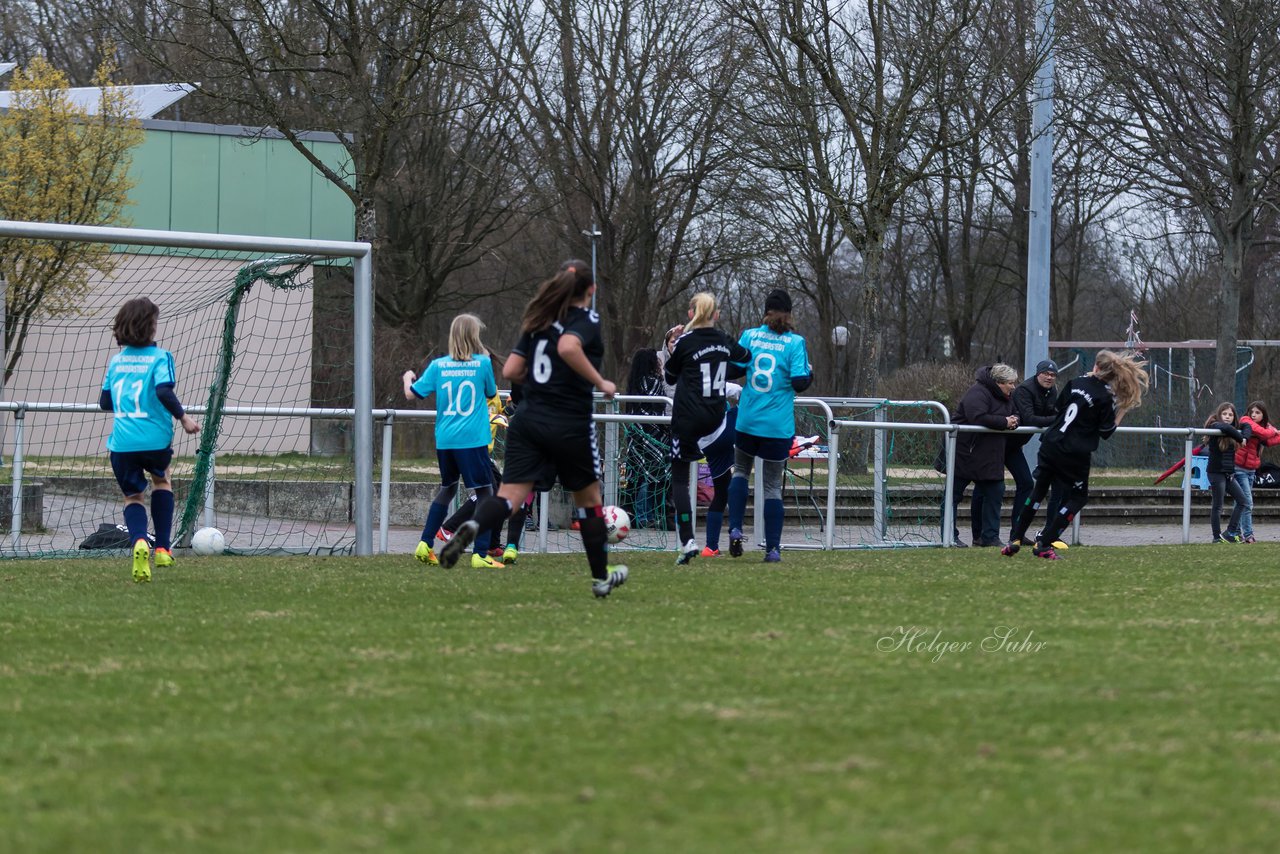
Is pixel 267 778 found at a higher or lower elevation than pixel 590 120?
lower

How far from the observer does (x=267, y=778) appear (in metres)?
3.88

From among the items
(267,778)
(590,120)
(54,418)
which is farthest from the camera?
(590,120)

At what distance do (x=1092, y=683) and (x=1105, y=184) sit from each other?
77.5 feet

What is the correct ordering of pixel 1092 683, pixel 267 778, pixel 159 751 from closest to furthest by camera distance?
pixel 267 778 < pixel 159 751 < pixel 1092 683

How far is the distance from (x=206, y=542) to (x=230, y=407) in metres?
1.31

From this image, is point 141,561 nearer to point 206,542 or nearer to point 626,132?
point 206,542

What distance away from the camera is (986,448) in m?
13.4

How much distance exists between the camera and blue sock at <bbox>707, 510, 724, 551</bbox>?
10781 millimetres

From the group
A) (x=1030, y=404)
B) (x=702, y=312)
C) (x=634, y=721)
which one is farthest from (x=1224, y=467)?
(x=634, y=721)

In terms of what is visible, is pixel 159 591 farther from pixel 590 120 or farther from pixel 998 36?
pixel 590 120

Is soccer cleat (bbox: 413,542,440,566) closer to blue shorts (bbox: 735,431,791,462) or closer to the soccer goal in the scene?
the soccer goal

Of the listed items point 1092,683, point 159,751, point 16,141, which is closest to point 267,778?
point 159,751

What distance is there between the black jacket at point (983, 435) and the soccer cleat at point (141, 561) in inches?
303

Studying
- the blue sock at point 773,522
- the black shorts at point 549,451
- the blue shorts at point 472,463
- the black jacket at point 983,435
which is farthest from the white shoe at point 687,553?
the black jacket at point 983,435
